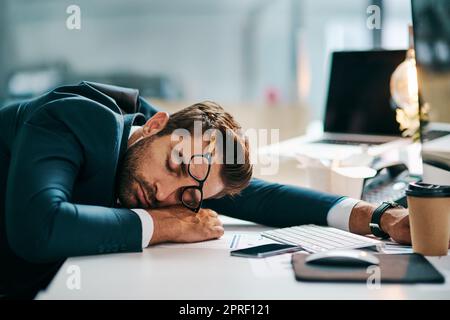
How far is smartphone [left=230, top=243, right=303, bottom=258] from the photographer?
1.13 m

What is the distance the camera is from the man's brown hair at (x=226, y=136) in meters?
1.36

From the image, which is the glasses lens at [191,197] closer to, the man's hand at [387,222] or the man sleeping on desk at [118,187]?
the man sleeping on desk at [118,187]

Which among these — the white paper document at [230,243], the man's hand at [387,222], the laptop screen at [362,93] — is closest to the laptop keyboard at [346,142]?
the laptop screen at [362,93]

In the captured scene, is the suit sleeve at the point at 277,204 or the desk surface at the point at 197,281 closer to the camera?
the desk surface at the point at 197,281

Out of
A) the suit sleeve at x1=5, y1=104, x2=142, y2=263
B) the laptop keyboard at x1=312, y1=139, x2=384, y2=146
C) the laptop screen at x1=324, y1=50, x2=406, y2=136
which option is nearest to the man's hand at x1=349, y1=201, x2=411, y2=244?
the suit sleeve at x1=5, y1=104, x2=142, y2=263

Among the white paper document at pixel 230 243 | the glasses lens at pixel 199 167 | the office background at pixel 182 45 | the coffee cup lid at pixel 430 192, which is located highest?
the office background at pixel 182 45

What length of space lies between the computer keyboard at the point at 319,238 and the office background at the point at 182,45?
362 centimetres

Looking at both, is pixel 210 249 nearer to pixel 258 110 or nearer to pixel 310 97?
pixel 258 110

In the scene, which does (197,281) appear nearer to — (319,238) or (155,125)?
(319,238)

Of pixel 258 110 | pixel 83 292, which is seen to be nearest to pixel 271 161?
pixel 83 292

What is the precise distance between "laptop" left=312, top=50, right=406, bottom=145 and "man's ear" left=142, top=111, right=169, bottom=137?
3.39ft

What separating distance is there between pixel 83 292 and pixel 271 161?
49.6 inches

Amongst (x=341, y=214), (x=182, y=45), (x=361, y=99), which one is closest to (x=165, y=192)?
(x=341, y=214)

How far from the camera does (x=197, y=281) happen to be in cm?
98
